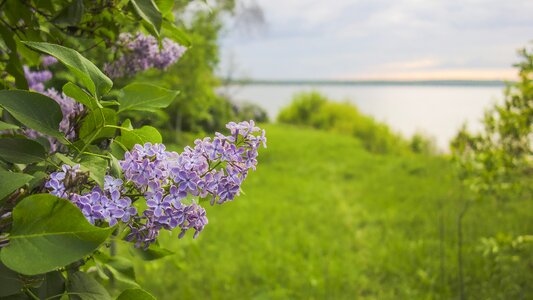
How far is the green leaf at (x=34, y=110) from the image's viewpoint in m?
0.75

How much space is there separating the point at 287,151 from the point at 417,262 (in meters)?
6.13

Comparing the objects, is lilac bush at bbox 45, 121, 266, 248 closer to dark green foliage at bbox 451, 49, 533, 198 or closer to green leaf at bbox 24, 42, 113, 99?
green leaf at bbox 24, 42, 113, 99

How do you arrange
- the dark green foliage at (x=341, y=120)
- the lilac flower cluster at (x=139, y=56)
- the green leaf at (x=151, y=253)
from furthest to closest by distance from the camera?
the dark green foliage at (x=341, y=120), the lilac flower cluster at (x=139, y=56), the green leaf at (x=151, y=253)

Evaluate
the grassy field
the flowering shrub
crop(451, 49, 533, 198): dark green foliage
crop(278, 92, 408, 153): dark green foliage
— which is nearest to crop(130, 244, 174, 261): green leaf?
the flowering shrub

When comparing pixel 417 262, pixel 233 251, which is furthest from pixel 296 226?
pixel 417 262

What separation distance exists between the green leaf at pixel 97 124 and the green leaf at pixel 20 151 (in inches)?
2.9

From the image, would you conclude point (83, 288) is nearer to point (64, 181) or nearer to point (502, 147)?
point (64, 181)

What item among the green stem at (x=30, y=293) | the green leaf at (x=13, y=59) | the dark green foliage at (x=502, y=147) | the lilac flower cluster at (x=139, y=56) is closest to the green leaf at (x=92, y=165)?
the green stem at (x=30, y=293)

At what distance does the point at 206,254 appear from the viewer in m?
4.83

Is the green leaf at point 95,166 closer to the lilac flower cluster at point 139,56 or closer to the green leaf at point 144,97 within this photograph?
the green leaf at point 144,97

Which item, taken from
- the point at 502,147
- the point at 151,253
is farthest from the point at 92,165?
the point at 502,147

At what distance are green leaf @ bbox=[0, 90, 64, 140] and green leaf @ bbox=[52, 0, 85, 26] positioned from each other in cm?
38

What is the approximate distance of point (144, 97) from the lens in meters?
0.98

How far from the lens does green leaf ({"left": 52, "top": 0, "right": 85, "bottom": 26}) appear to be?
1092 millimetres
